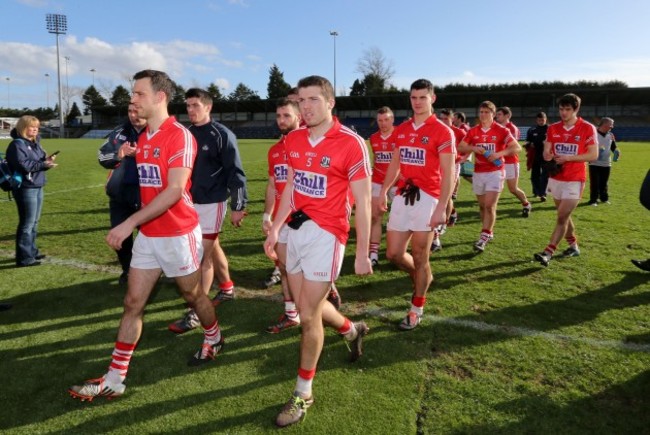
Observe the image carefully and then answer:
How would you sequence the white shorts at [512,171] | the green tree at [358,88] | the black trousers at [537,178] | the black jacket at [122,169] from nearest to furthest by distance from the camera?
the black jacket at [122,169] → the white shorts at [512,171] → the black trousers at [537,178] → the green tree at [358,88]

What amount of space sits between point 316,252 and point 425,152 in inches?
82.0

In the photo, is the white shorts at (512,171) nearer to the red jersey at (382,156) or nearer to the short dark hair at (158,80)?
the red jersey at (382,156)

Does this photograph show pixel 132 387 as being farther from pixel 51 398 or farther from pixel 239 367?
pixel 239 367

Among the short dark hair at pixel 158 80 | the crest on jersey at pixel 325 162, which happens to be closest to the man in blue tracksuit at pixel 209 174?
the short dark hair at pixel 158 80

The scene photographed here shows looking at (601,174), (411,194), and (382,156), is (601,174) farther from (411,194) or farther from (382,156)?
(411,194)

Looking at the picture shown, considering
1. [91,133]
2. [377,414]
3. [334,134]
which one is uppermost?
[91,133]

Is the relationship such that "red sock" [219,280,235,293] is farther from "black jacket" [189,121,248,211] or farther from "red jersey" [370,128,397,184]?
"red jersey" [370,128,397,184]

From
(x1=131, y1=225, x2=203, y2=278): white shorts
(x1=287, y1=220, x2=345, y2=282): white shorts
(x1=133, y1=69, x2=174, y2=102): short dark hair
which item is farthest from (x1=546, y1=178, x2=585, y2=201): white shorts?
(x1=133, y1=69, x2=174, y2=102): short dark hair

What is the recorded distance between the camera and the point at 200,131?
4.91 metres

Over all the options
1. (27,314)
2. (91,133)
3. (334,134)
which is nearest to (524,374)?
(334,134)

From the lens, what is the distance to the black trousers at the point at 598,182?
1188cm

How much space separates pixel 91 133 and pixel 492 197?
79952 millimetres

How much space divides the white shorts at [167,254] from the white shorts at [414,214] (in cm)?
210

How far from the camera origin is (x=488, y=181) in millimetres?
7719
